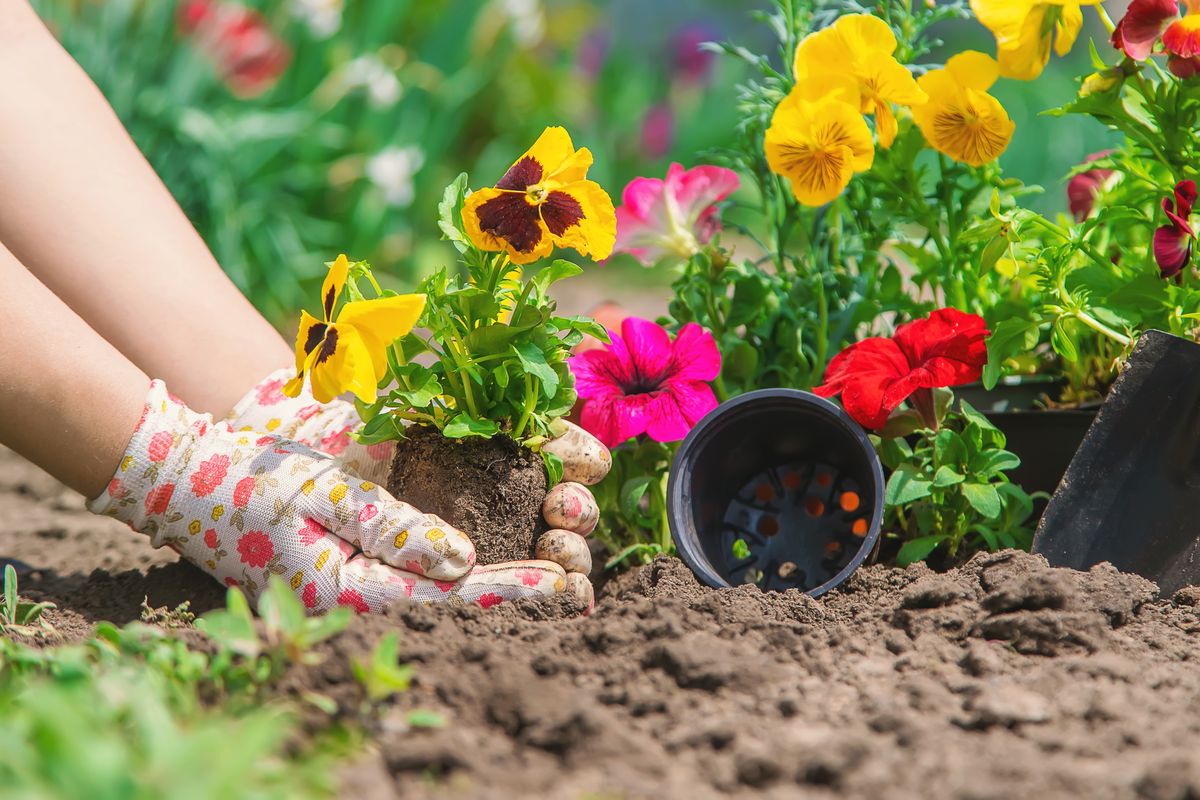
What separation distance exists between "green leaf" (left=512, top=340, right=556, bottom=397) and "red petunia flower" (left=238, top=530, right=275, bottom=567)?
0.36 metres

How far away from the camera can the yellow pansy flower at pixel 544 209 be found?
123cm

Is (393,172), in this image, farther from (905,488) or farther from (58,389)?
(905,488)

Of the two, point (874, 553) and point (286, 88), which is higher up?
point (286, 88)

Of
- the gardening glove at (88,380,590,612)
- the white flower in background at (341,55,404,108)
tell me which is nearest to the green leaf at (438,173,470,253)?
the gardening glove at (88,380,590,612)

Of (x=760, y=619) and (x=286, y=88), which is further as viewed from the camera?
(x=286, y=88)

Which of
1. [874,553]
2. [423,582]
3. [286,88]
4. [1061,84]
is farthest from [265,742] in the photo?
[1061,84]

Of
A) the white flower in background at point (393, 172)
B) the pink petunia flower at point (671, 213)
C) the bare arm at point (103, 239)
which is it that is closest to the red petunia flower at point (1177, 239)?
the pink petunia flower at point (671, 213)

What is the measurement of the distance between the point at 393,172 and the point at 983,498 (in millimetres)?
2563

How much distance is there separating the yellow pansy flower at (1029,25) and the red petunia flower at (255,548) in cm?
107

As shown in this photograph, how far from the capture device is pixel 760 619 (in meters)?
1.17

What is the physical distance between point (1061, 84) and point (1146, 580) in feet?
14.1

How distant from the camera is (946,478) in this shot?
4.44 ft

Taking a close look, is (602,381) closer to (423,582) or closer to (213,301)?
(423,582)

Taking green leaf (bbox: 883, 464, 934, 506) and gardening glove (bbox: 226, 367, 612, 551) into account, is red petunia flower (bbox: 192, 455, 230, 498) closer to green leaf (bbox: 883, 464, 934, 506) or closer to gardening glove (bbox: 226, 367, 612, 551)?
gardening glove (bbox: 226, 367, 612, 551)
